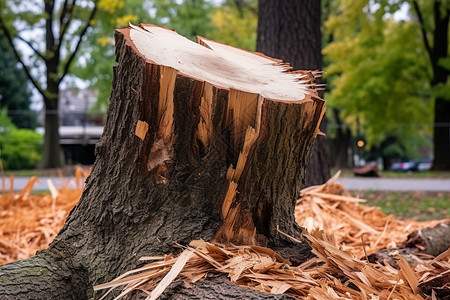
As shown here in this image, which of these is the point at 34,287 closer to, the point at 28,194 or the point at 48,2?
the point at 28,194

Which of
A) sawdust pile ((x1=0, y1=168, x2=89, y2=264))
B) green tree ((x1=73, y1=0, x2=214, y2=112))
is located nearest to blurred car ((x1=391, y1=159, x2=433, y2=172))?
green tree ((x1=73, y1=0, x2=214, y2=112))

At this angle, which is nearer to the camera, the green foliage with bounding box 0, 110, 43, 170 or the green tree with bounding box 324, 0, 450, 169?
the green tree with bounding box 324, 0, 450, 169

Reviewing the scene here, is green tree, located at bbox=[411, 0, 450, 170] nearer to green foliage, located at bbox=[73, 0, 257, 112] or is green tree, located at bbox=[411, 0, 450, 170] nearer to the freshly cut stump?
green foliage, located at bbox=[73, 0, 257, 112]

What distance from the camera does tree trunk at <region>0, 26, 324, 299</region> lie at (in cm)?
203

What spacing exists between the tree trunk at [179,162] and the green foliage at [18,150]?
18.1m

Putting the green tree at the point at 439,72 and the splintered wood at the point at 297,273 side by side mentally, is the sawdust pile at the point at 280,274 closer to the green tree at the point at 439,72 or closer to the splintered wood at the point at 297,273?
the splintered wood at the point at 297,273

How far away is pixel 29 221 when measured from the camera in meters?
3.86

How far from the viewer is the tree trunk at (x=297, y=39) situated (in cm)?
502

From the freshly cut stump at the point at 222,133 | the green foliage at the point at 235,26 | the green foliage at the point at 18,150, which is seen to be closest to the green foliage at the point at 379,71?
the green foliage at the point at 235,26

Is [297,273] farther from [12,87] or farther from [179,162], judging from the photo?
[12,87]

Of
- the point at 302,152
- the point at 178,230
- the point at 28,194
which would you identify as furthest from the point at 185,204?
the point at 28,194

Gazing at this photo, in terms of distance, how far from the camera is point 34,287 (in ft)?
6.49

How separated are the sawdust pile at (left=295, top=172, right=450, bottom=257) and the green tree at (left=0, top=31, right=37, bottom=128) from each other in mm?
27318

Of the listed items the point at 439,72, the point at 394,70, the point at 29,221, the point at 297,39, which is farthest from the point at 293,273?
the point at 439,72
